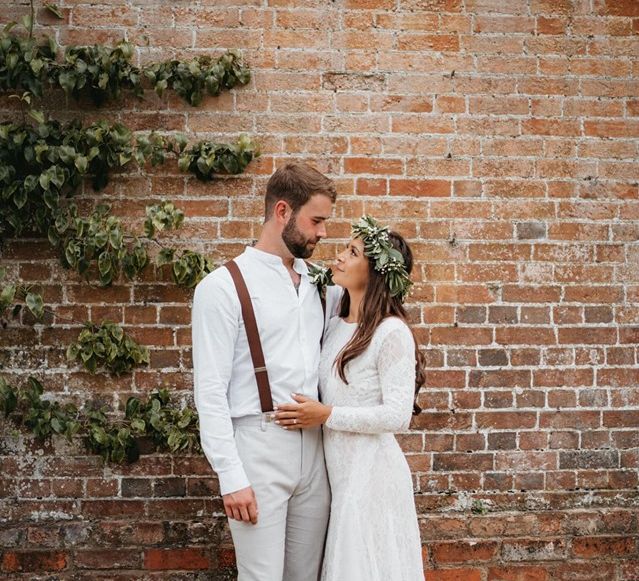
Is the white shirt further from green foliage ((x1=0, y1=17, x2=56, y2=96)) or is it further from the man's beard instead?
green foliage ((x1=0, y1=17, x2=56, y2=96))

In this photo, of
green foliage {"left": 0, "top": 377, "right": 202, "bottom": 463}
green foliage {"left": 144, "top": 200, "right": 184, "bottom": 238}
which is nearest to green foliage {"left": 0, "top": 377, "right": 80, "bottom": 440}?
green foliage {"left": 0, "top": 377, "right": 202, "bottom": 463}

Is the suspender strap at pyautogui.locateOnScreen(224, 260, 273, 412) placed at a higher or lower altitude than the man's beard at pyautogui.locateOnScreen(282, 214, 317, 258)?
lower

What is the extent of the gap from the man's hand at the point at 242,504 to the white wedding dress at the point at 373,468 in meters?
0.32

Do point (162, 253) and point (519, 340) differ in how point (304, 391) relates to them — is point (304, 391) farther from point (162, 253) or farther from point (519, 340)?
point (519, 340)

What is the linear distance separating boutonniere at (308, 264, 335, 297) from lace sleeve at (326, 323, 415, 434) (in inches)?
14.9

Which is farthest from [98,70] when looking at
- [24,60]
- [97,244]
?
[97,244]

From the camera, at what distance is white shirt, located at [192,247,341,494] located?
102 inches

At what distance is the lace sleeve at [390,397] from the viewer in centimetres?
268

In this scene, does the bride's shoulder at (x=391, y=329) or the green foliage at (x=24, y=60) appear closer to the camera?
the bride's shoulder at (x=391, y=329)

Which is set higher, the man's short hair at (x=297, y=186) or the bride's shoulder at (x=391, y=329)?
the man's short hair at (x=297, y=186)

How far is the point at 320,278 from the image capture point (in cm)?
296

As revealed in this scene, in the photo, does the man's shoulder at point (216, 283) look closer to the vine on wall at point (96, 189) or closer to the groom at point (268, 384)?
the groom at point (268, 384)

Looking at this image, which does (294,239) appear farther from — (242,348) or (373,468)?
(373,468)

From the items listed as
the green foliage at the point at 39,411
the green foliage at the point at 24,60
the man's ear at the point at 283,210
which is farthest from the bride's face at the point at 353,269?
the green foliage at the point at 24,60
